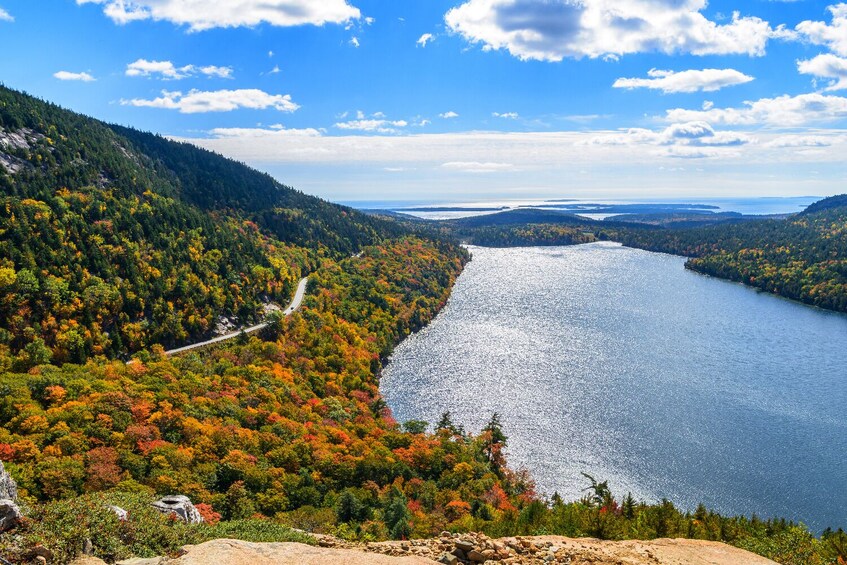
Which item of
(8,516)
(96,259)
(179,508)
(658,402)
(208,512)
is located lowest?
(658,402)

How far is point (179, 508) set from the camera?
4231cm

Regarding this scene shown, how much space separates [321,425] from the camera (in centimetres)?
10119

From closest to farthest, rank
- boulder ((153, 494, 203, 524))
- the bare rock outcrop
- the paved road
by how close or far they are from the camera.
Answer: the bare rock outcrop
boulder ((153, 494, 203, 524))
the paved road

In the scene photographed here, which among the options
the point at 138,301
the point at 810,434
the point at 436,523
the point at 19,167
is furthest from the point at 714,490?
the point at 19,167

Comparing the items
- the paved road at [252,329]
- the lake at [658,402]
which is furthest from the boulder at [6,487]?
the paved road at [252,329]

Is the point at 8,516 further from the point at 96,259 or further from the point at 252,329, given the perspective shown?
the point at 252,329

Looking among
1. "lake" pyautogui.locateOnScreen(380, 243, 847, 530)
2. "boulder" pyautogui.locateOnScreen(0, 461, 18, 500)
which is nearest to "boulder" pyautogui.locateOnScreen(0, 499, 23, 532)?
"boulder" pyautogui.locateOnScreen(0, 461, 18, 500)

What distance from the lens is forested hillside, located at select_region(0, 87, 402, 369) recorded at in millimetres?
106875

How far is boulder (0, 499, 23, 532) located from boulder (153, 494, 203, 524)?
45.8ft

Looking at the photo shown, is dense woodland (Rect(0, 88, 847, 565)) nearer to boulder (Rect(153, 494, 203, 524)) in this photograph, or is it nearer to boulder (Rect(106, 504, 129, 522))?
boulder (Rect(106, 504, 129, 522))

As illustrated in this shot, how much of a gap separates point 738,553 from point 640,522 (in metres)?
18.3

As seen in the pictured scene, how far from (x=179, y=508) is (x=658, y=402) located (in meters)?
117

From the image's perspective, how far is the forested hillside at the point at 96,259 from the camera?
10688cm

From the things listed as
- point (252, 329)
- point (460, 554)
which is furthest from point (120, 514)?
point (252, 329)
